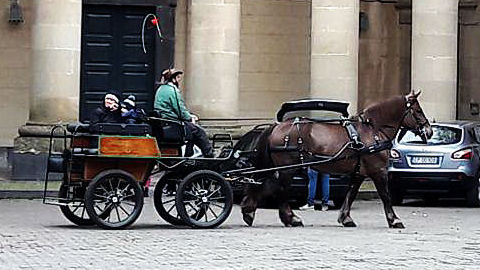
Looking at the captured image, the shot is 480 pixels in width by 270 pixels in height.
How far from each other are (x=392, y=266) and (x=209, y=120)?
1276 cm

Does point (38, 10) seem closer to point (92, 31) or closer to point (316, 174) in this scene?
point (92, 31)

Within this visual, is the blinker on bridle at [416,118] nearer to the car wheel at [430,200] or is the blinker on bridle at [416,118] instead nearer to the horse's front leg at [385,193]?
the horse's front leg at [385,193]

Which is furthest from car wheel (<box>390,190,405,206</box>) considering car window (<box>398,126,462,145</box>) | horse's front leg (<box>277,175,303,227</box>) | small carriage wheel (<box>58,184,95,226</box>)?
small carriage wheel (<box>58,184,95,226</box>)

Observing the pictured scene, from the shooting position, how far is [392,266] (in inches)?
504

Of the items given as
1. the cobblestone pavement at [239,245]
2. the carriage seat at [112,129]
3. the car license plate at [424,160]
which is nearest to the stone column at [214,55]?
the car license plate at [424,160]

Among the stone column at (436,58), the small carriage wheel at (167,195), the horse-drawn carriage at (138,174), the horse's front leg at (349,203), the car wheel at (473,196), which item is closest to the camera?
the horse-drawn carriage at (138,174)

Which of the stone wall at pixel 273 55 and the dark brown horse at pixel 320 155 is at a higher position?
the stone wall at pixel 273 55

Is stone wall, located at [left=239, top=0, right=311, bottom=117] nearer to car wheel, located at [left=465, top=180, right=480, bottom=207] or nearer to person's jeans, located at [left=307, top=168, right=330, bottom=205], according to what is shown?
car wheel, located at [left=465, top=180, right=480, bottom=207]

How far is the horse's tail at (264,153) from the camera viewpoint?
17.5m

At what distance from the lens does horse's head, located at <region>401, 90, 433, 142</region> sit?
17.9 metres

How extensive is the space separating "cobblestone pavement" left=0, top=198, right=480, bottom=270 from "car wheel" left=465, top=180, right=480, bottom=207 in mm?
3199

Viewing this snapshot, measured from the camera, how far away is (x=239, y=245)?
14695mm

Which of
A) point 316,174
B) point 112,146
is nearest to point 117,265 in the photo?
point 112,146

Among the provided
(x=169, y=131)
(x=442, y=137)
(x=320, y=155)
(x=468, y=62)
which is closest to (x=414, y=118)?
(x=320, y=155)
